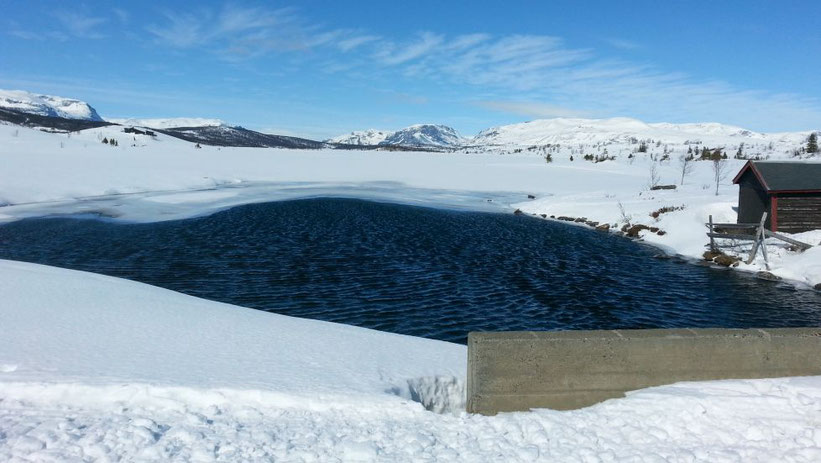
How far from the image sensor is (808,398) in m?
6.99

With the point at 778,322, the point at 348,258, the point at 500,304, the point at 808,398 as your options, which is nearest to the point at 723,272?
the point at 778,322

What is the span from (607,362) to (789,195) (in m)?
25.2

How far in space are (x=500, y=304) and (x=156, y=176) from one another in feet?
144

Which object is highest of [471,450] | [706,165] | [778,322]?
[706,165]

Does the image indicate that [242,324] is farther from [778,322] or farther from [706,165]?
[706,165]

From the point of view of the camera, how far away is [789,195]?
1049 inches

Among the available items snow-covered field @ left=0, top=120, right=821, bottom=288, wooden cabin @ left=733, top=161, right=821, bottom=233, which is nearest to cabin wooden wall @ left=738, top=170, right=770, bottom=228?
wooden cabin @ left=733, top=161, right=821, bottom=233

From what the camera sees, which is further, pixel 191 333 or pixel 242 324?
pixel 242 324

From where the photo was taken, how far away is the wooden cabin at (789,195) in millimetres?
26422

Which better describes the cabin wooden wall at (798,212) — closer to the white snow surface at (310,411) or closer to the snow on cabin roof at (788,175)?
the snow on cabin roof at (788,175)

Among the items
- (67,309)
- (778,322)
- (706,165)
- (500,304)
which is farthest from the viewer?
(706,165)

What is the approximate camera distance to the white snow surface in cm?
597

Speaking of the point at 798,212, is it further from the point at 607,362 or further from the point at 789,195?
the point at 607,362

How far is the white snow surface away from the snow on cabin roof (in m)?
23.6
